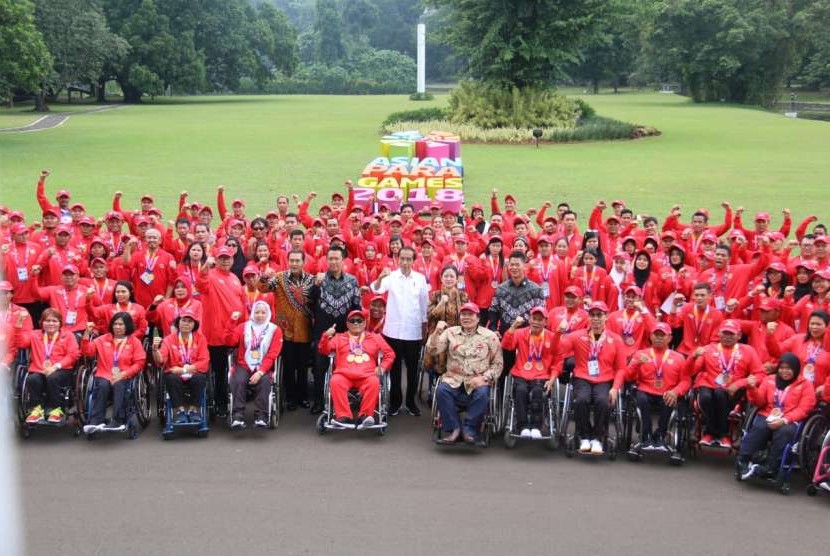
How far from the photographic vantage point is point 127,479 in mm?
7113

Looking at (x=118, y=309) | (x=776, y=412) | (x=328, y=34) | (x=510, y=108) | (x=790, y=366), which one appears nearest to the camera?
(x=776, y=412)

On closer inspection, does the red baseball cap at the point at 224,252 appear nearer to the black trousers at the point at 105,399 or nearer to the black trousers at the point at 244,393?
the black trousers at the point at 244,393

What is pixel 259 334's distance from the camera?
833cm

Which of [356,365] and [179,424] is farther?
[356,365]

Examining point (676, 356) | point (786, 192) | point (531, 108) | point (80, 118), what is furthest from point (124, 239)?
point (80, 118)

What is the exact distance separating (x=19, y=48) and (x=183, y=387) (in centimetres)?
3123

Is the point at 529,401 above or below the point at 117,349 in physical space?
below

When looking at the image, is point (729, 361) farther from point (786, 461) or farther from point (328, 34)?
point (328, 34)

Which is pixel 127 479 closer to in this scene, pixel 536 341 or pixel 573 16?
pixel 536 341

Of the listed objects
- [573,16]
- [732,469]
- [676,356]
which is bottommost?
[732,469]

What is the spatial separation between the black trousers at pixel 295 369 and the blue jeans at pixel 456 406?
1.70 m

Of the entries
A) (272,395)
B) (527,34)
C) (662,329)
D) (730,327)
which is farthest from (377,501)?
(527,34)

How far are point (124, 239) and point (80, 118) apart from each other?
4091 centimetres

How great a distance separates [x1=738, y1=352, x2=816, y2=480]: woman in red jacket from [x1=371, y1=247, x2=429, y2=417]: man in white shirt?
305cm
